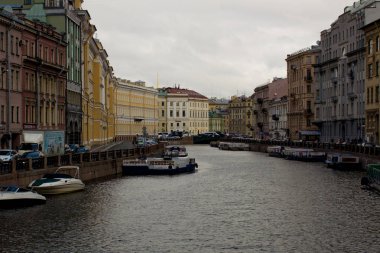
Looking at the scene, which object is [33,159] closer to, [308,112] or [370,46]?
[370,46]

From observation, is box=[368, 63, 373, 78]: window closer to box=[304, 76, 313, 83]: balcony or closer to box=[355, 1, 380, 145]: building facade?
box=[355, 1, 380, 145]: building facade

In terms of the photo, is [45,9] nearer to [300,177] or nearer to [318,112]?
[300,177]

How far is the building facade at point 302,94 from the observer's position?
165875 mm

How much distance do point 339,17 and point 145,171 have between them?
65.6 metres

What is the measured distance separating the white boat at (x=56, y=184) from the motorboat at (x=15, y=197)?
5025 mm

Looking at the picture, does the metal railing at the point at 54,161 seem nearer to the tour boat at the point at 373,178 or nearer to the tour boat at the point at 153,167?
the tour boat at the point at 153,167

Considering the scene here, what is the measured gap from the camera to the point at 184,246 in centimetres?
3547

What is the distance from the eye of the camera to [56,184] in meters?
53.8

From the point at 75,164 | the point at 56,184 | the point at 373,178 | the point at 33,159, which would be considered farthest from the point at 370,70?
the point at 33,159

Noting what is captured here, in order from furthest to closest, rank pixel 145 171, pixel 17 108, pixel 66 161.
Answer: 1. pixel 145 171
2. pixel 17 108
3. pixel 66 161

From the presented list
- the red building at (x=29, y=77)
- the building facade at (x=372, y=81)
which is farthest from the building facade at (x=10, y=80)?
the building facade at (x=372, y=81)

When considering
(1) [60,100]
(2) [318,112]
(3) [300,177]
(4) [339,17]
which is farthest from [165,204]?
(2) [318,112]

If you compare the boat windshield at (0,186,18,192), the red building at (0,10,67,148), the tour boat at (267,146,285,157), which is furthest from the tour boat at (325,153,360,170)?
the boat windshield at (0,186,18,192)

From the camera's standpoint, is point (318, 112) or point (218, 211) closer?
point (218, 211)
